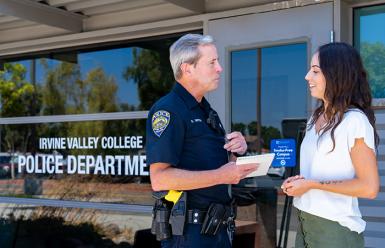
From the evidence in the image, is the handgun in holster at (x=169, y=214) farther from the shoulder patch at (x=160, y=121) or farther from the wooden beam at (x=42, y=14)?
the wooden beam at (x=42, y=14)

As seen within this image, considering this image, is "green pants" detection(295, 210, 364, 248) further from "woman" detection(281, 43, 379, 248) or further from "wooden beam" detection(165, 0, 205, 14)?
"wooden beam" detection(165, 0, 205, 14)

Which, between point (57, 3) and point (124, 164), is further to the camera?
point (124, 164)

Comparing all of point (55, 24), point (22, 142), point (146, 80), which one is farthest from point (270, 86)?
point (22, 142)

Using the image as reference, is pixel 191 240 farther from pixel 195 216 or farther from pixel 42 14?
pixel 42 14

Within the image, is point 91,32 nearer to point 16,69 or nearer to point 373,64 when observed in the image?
point 16,69

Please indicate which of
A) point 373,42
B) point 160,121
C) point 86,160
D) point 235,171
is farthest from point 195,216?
point 86,160

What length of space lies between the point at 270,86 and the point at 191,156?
1756mm

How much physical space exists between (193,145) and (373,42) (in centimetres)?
191

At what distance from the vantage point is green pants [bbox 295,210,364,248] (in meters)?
2.05

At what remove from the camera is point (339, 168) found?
207cm

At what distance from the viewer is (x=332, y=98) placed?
6.83 feet

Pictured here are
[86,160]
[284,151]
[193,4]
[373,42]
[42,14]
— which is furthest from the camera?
[86,160]

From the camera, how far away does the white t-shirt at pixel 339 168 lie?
2033 mm

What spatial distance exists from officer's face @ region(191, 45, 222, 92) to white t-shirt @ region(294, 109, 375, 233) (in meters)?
0.51
